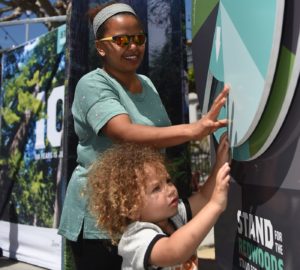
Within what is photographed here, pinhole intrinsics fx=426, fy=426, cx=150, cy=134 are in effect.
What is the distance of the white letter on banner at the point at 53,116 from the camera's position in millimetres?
3875

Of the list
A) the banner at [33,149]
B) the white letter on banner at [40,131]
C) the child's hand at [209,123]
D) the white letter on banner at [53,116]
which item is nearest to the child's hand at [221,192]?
the child's hand at [209,123]

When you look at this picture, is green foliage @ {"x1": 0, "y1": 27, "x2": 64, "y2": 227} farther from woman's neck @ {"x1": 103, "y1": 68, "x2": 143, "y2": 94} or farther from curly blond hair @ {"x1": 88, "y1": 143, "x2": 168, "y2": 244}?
curly blond hair @ {"x1": 88, "y1": 143, "x2": 168, "y2": 244}

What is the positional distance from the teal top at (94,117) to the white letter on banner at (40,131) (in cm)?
266

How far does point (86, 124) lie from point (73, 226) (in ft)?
1.18

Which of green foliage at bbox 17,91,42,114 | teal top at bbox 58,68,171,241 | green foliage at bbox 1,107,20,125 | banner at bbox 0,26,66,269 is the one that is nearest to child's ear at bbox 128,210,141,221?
teal top at bbox 58,68,171,241

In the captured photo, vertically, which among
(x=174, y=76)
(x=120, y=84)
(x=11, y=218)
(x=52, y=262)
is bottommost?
(x=52, y=262)

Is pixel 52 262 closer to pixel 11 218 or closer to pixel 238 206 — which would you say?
pixel 11 218

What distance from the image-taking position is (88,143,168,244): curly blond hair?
1226 millimetres

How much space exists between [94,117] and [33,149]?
3063 millimetres

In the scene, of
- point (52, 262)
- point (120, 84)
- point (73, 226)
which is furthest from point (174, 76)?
point (52, 262)

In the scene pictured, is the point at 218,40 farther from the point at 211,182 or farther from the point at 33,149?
the point at 33,149

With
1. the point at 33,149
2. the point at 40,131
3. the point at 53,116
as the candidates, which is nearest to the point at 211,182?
the point at 53,116

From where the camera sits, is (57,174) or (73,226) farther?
(57,174)

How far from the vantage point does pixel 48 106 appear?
13.3ft
